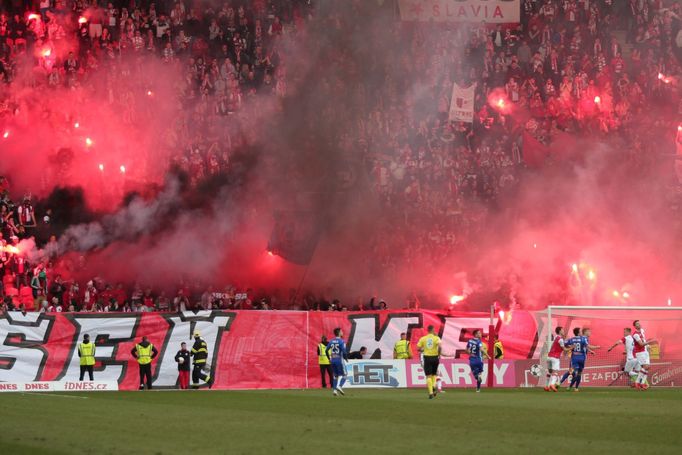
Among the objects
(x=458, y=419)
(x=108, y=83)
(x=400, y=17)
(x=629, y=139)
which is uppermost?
(x=400, y=17)

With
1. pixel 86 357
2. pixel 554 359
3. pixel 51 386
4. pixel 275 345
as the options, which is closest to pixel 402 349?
pixel 275 345

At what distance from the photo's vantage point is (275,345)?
24312 millimetres

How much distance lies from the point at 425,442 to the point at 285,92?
20322mm

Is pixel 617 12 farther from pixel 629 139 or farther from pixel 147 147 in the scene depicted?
pixel 147 147

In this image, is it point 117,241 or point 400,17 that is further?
point 400,17

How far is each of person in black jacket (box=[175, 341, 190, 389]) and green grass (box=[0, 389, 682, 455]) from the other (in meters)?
4.38

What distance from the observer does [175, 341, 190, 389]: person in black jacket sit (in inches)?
928

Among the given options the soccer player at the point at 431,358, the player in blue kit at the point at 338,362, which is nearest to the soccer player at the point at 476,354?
the player in blue kit at the point at 338,362

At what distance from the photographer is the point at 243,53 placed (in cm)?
3028

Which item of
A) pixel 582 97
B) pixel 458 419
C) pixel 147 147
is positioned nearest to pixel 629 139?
pixel 582 97

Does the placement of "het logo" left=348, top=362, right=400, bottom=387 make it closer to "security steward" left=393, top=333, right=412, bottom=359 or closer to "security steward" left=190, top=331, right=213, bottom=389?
"security steward" left=393, top=333, right=412, bottom=359

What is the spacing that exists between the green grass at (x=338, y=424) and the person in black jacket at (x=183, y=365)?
4381 mm

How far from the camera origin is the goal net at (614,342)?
24.5m

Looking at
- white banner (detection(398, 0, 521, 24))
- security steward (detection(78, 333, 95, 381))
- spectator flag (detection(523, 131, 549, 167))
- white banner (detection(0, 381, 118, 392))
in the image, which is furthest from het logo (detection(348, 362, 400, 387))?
white banner (detection(398, 0, 521, 24))
